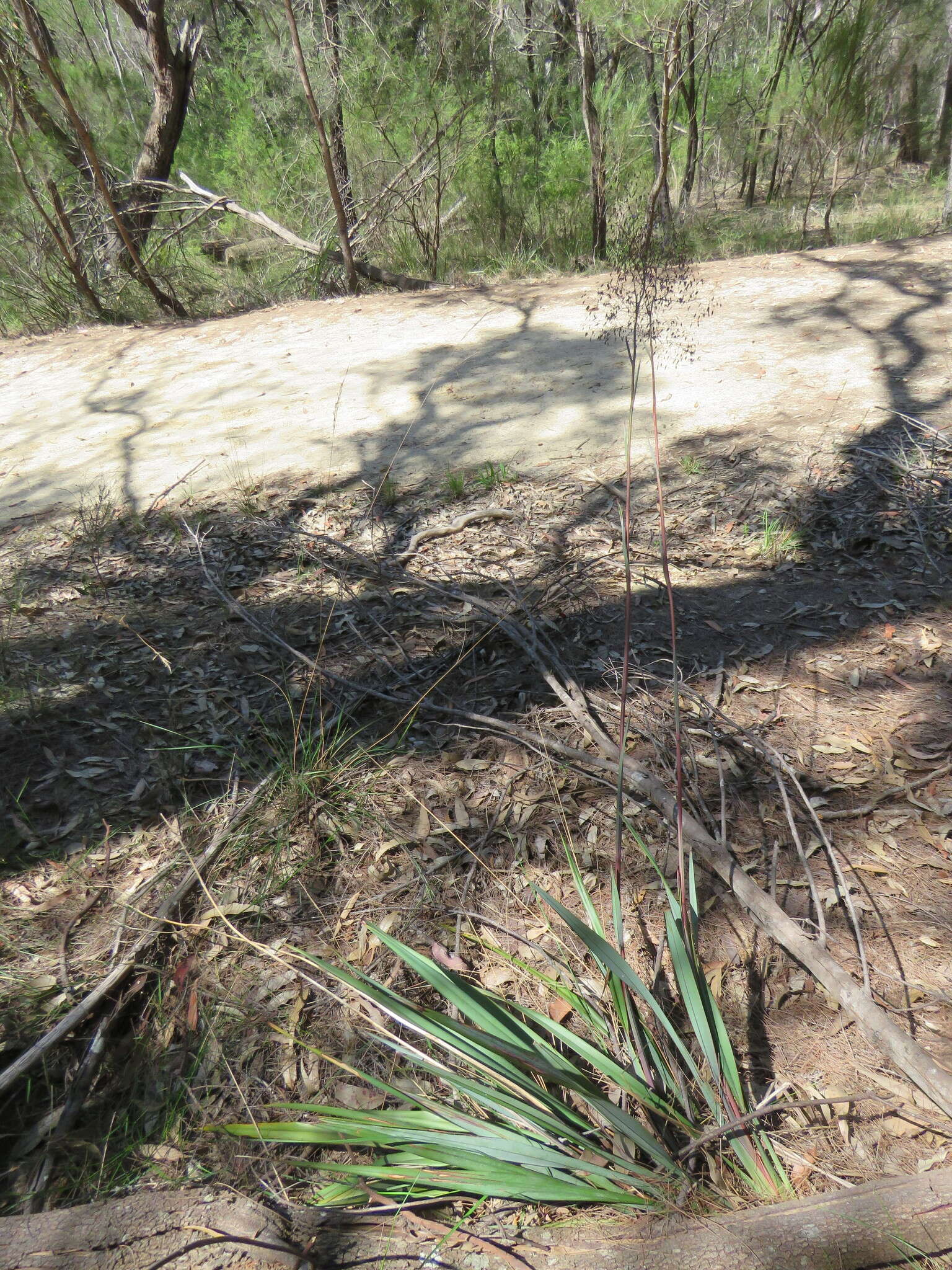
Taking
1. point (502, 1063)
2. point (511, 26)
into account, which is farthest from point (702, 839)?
point (511, 26)

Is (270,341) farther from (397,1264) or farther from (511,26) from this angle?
(397,1264)

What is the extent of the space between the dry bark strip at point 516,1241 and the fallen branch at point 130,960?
0.28 metres

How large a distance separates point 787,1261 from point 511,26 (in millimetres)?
9920

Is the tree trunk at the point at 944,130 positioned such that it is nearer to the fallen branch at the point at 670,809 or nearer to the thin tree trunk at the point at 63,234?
the thin tree trunk at the point at 63,234

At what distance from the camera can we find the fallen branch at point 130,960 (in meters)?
1.32

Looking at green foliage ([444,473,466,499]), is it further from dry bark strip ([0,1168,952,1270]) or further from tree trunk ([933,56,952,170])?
tree trunk ([933,56,952,170])

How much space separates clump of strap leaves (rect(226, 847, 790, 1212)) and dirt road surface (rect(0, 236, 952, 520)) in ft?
8.91

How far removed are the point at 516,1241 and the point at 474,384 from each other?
440 centimetres

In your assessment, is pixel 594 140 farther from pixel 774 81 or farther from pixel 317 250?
pixel 774 81

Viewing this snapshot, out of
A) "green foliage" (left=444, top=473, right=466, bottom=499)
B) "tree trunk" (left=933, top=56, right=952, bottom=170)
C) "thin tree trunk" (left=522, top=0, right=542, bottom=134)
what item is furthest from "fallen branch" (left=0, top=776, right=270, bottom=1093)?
"tree trunk" (left=933, top=56, right=952, bottom=170)

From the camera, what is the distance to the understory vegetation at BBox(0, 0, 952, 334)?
21.9 ft

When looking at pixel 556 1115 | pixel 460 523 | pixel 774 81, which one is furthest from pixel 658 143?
pixel 556 1115

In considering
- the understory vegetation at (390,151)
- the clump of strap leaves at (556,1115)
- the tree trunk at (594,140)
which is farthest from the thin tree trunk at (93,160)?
the clump of strap leaves at (556,1115)

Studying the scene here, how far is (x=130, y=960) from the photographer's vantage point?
4.89 ft
